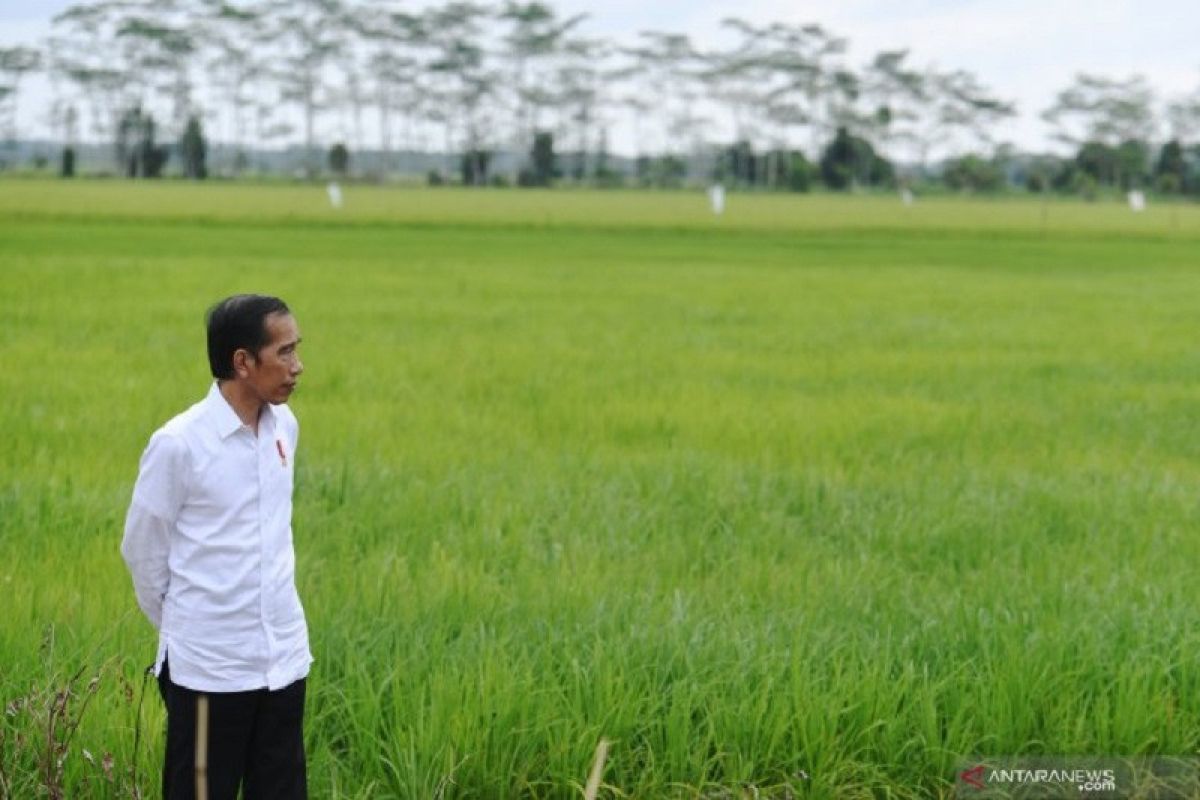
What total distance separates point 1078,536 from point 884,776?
2506 millimetres

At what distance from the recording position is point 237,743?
250cm

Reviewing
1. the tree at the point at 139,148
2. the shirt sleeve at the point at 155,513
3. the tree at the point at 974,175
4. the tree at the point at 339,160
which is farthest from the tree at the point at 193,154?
the shirt sleeve at the point at 155,513

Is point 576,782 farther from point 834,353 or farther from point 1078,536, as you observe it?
point 834,353

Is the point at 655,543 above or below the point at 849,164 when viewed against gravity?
below

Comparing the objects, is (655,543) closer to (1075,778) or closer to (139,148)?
(1075,778)

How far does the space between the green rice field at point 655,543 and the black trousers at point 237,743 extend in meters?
0.19

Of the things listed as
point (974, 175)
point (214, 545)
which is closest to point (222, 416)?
point (214, 545)

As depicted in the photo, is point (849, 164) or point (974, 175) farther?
point (974, 175)

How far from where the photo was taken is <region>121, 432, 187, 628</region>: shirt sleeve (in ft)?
7.82

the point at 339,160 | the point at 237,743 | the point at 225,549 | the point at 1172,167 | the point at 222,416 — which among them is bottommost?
the point at 237,743

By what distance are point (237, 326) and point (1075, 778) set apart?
7.21ft

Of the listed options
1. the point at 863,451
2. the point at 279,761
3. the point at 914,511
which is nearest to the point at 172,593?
the point at 279,761

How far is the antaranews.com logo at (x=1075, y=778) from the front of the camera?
346cm

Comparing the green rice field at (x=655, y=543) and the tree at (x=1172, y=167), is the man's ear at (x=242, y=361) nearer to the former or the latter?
the green rice field at (x=655, y=543)
